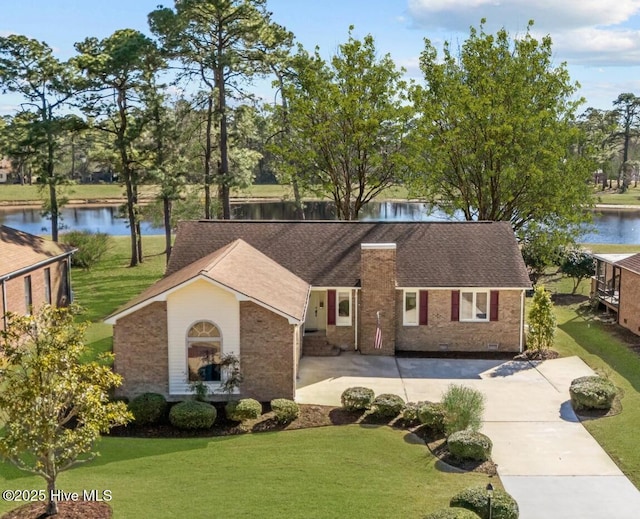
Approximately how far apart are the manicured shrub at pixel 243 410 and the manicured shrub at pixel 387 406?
3.04 metres

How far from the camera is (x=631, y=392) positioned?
1948cm

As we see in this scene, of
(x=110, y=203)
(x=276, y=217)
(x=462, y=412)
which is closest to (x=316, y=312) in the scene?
(x=462, y=412)

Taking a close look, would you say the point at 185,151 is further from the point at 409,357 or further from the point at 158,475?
the point at 158,475

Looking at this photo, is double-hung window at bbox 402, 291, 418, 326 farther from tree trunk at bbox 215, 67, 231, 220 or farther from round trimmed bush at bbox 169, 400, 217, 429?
tree trunk at bbox 215, 67, 231, 220

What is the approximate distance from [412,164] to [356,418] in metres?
22.9

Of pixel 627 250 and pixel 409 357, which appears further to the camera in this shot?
pixel 627 250

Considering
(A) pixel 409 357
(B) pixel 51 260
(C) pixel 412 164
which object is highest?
(C) pixel 412 164

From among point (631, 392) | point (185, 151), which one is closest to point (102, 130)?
point (185, 151)

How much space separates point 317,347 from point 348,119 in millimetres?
17542

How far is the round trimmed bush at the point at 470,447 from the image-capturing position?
1466 centimetres

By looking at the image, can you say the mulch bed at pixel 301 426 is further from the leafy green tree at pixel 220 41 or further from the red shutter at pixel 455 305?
the leafy green tree at pixel 220 41

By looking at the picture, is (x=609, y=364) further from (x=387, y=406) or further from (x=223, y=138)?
(x=223, y=138)

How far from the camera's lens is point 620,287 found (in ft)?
89.9

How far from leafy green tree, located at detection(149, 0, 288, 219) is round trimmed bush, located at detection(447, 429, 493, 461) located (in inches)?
1006
